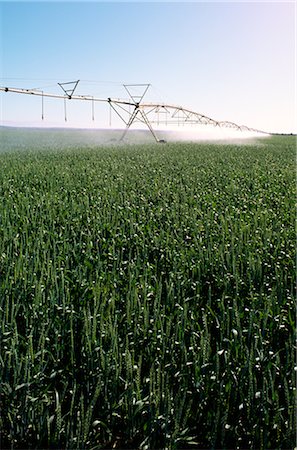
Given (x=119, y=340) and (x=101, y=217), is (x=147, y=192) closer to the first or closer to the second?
(x=101, y=217)

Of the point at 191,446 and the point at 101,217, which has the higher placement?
the point at 101,217

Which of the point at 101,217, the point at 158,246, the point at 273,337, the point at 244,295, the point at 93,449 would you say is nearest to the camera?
the point at 93,449

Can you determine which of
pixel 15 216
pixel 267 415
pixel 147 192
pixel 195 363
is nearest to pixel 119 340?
pixel 195 363

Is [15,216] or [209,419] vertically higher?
[15,216]

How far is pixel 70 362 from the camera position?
3.65 m

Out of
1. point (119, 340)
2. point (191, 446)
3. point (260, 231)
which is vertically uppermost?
point (260, 231)

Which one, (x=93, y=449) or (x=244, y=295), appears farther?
(x=244, y=295)

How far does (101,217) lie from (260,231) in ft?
8.93

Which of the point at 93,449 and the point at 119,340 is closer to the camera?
the point at 93,449

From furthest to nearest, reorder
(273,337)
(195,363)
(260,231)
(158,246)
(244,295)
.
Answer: (260,231) → (158,246) → (244,295) → (273,337) → (195,363)

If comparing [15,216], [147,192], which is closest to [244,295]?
[15,216]

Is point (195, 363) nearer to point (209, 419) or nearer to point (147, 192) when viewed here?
point (209, 419)

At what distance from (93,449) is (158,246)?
152 inches

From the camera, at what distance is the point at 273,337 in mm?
4031
